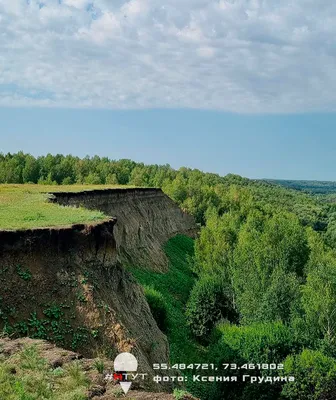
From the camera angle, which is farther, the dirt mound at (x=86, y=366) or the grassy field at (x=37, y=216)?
the grassy field at (x=37, y=216)

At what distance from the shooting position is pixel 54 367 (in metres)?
10.8

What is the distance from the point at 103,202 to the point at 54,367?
34393mm

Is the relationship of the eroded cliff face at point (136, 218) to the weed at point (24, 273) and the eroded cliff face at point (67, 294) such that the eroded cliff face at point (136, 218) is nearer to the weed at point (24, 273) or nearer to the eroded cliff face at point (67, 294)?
the eroded cliff face at point (67, 294)

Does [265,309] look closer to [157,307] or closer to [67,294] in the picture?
[157,307]

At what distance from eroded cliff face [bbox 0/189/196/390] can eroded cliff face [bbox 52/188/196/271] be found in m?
13.2

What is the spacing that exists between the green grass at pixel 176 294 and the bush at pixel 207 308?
0.89 m

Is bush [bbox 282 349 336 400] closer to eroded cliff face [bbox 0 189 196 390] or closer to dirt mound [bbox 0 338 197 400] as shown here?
eroded cliff face [bbox 0 189 196 390]

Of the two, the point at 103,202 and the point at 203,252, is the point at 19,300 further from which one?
the point at 203,252

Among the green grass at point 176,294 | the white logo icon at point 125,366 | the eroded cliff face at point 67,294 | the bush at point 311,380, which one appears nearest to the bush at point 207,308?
the green grass at point 176,294

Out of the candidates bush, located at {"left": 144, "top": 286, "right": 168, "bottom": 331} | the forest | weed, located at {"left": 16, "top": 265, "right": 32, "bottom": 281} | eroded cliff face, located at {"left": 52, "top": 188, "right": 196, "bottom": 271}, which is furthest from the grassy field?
the forest

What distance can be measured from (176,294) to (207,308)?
7.11 m

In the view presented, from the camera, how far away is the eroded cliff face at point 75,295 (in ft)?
51.0

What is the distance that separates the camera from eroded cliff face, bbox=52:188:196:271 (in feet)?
134

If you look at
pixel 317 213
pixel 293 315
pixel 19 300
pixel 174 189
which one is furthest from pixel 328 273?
pixel 317 213
